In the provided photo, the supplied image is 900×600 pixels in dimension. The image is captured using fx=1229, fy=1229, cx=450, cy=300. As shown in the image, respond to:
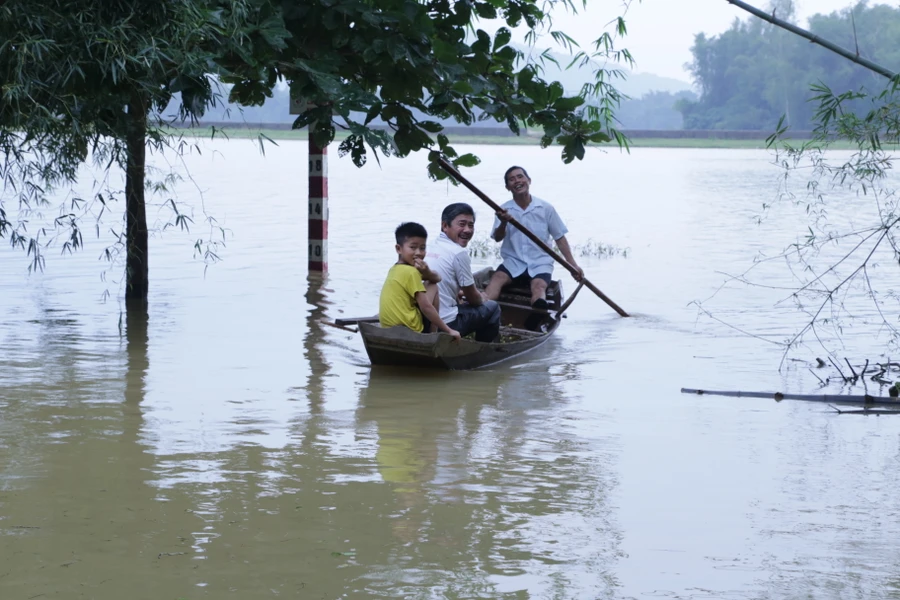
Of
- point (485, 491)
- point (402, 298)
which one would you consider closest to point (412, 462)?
point (485, 491)

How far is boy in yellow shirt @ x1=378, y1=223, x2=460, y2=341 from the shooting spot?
29.7 ft

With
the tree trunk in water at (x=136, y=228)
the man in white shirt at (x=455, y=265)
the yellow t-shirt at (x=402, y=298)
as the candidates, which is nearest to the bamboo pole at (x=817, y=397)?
the man in white shirt at (x=455, y=265)

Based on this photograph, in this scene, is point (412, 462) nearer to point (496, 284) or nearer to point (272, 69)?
point (272, 69)

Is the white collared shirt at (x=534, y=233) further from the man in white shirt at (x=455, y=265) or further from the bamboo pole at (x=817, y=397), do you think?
the bamboo pole at (x=817, y=397)

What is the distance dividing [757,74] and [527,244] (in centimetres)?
8782

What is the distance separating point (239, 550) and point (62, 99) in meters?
2.41

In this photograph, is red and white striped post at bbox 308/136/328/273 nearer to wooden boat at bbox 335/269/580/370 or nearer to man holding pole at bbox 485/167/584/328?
man holding pole at bbox 485/167/584/328

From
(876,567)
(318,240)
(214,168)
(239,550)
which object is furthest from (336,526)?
(214,168)

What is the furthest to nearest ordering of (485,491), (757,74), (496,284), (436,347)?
(757,74), (496,284), (436,347), (485,491)

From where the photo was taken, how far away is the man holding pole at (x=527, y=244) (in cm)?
1145

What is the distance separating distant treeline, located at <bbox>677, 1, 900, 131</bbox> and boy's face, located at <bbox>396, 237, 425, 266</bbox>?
60.5 meters

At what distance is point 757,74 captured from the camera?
94.9 metres

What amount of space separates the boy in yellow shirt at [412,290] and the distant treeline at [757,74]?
6041 cm

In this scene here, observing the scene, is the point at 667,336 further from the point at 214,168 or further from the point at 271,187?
the point at 214,168
